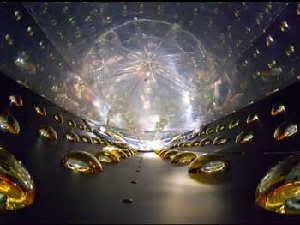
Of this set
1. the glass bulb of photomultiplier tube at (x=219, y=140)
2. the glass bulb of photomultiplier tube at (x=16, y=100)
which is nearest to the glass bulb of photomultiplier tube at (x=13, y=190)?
the glass bulb of photomultiplier tube at (x=16, y=100)

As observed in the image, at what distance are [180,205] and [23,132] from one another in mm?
337

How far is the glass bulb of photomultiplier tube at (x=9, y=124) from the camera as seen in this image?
56cm

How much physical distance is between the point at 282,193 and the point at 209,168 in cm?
19

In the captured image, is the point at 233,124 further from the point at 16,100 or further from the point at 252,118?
the point at 16,100

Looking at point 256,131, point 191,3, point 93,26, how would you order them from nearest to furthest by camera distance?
point 256,131, point 191,3, point 93,26

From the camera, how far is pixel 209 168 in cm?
55

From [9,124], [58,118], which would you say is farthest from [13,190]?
[58,118]

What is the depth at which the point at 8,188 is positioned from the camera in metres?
0.36

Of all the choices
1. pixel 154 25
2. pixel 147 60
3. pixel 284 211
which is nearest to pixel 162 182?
pixel 284 211

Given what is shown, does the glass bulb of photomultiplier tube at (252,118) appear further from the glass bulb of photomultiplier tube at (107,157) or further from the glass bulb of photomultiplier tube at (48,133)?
the glass bulb of photomultiplier tube at (48,133)

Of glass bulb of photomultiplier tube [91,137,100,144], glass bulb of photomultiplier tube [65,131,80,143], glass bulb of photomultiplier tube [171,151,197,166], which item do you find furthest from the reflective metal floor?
glass bulb of photomultiplier tube [91,137,100,144]

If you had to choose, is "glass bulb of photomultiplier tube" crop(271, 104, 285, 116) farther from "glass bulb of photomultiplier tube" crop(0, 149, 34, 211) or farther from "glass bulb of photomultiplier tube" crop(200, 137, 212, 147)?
"glass bulb of photomultiplier tube" crop(0, 149, 34, 211)

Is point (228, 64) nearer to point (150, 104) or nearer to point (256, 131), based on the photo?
point (256, 131)

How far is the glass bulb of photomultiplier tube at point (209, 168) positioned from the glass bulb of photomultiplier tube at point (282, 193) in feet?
0.38
